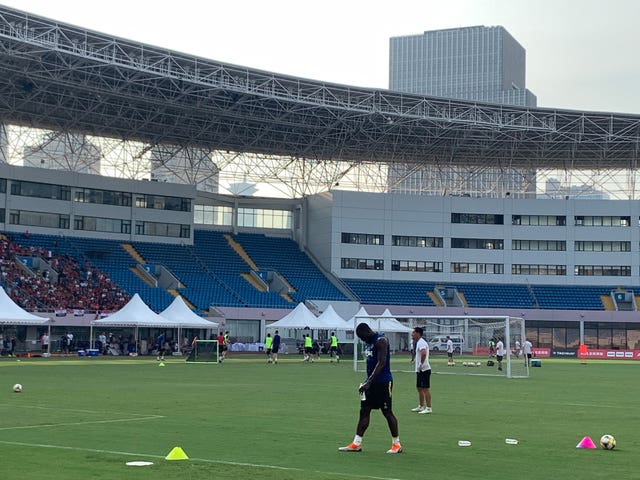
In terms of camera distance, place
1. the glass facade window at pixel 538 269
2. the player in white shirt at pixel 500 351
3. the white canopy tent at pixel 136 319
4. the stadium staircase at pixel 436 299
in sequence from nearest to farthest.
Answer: the player in white shirt at pixel 500 351
the white canopy tent at pixel 136 319
the stadium staircase at pixel 436 299
the glass facade window at pixel 538 269

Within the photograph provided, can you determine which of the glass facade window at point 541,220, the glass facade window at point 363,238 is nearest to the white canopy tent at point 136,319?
the glass facade window at point 363,238

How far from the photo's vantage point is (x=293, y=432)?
1748 centimetres

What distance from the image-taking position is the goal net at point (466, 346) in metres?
48.4

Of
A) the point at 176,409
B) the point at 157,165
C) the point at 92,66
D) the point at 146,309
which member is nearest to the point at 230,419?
the point at 176,409

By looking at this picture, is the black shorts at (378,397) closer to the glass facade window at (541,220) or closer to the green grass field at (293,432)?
the green grass field at (293,432)

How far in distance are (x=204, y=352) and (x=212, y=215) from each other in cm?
4322

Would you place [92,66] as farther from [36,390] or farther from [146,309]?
[36,390]

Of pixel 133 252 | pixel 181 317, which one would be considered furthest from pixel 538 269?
pixel 181 317

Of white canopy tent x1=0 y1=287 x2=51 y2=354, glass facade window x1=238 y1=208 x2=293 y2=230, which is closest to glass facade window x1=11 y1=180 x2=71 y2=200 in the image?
glass facade window x1=238 y1=208 x2=293 y2=230

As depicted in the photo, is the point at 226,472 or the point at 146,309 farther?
the point at 146,309

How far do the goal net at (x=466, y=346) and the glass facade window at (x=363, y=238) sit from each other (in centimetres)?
2380

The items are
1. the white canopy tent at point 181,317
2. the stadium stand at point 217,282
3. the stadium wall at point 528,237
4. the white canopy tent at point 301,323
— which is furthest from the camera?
the stadium wall at point 528,237

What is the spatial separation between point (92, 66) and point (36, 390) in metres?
39.6

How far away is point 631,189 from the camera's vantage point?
321ft
